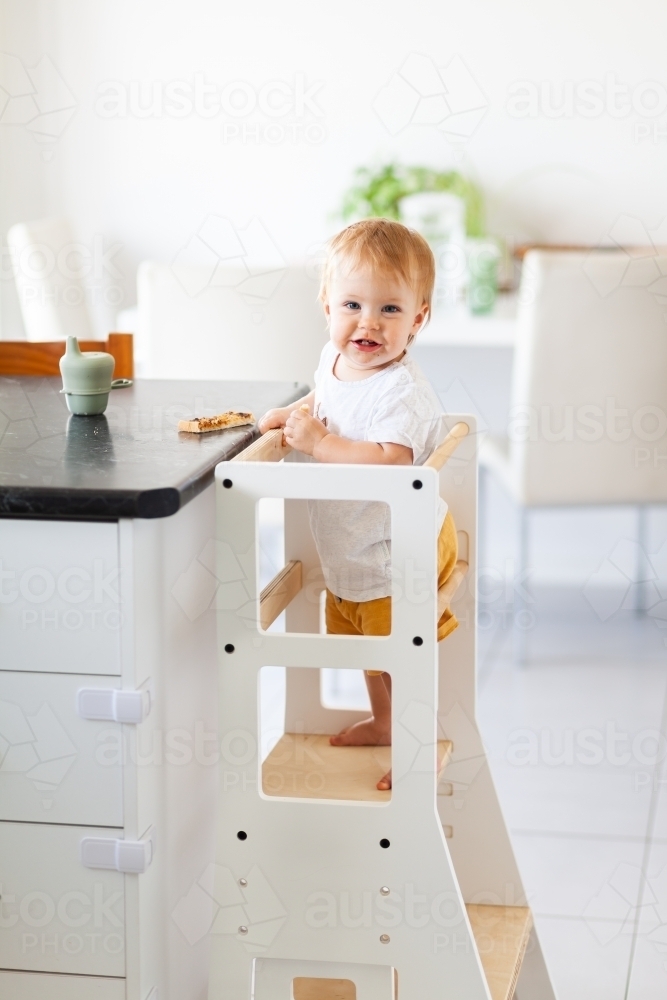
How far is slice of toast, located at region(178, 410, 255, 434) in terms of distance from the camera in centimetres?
124

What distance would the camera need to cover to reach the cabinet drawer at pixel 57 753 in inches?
39.6

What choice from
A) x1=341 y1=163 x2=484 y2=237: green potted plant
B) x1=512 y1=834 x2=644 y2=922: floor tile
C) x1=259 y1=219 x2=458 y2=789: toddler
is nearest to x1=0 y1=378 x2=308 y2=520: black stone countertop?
x1=259 y1=219 x2=458 y2=789: toddler

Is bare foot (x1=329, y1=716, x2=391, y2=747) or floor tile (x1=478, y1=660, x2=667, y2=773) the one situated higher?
bare foot (x1=329, y1=716, x2=391, y2=747)

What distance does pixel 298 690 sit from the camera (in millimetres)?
1381

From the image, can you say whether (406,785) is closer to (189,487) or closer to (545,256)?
(189,487)

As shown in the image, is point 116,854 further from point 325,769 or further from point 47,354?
point 47,354

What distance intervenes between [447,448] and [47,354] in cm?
74

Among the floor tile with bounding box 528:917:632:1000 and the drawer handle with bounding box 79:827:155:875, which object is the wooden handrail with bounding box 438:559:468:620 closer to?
the drawer handle with bounding box 79:827:155:875

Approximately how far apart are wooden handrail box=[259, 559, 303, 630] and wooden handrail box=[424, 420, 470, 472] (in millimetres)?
209

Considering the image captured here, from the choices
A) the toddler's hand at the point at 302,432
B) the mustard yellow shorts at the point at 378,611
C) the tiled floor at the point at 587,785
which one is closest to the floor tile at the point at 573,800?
the tiled floor at the point at 587,785

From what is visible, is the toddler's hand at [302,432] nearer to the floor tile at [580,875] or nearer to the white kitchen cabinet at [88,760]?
the white kitchen cabinet at [88,760]

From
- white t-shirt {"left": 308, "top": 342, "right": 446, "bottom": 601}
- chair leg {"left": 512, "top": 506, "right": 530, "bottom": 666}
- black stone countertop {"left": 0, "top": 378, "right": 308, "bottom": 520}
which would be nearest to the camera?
black stone countertop {"left": 0, "top": 378, "right": 308, "bottom": 520}

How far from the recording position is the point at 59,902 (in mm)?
1037

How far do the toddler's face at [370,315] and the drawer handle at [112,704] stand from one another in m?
0.42
